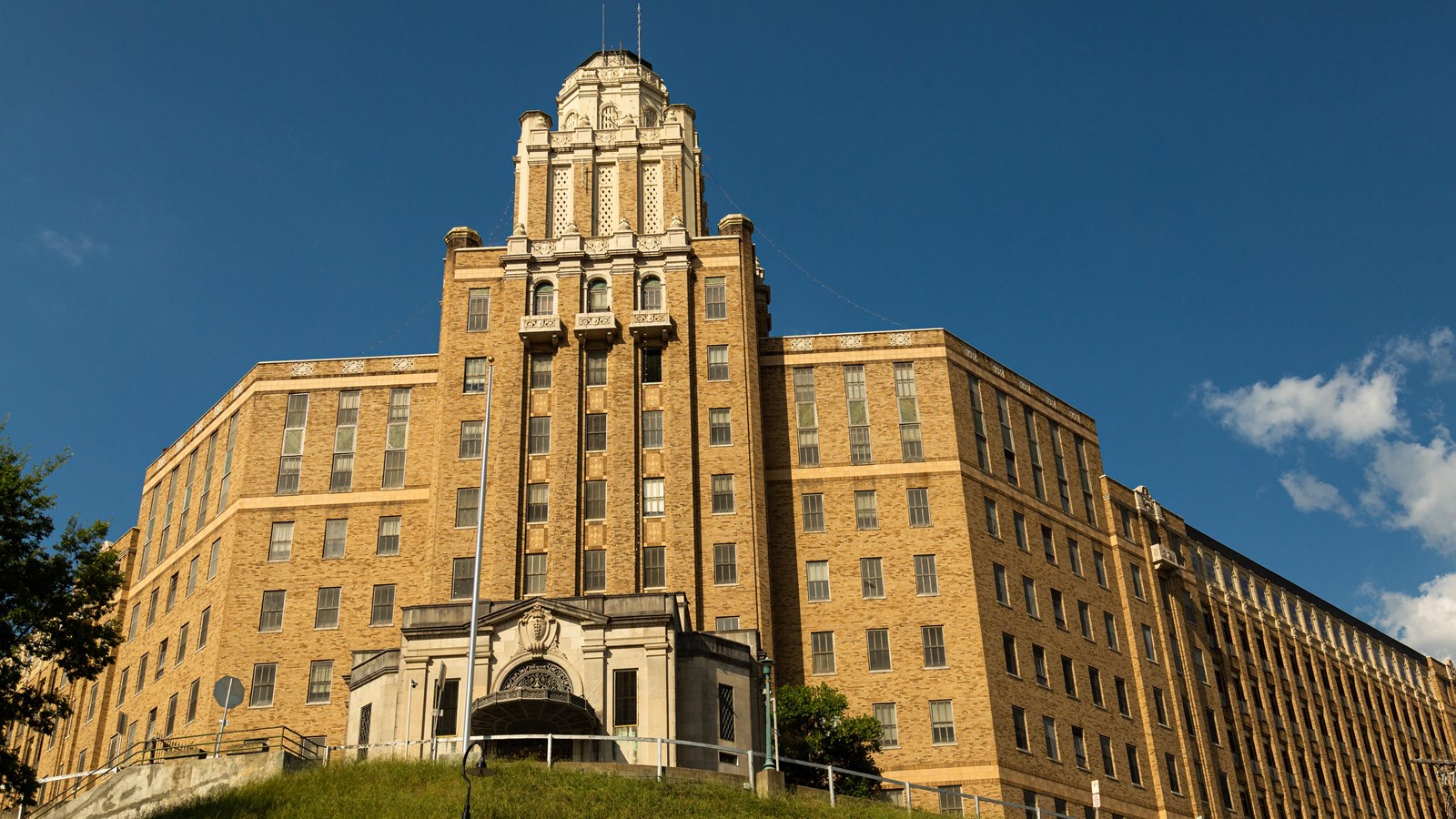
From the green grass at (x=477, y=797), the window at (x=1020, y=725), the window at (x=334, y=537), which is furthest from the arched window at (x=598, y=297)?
the green grass at (x=477, y=797)

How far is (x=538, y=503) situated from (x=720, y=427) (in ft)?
29.6

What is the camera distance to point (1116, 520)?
77000 mm

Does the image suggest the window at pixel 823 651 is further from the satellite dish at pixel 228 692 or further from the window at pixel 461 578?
the satellite dish at pixel 228 692

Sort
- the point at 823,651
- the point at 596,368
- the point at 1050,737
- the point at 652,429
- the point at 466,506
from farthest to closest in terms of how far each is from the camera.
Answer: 1. the point at 596,368
2. the point at 652,429
3. the point at 466,506
4. the point at 1050,737
5. the point at 823,651

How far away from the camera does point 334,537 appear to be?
68312mm

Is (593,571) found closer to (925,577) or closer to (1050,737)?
(925,577)

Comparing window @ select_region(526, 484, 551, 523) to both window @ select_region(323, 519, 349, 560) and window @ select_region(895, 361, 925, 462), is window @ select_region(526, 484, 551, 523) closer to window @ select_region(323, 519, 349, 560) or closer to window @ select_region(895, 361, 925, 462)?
window @ select_region(323, 519, 349, 560)

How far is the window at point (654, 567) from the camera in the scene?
210ft

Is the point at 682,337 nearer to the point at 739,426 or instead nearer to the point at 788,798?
the point at 739,426

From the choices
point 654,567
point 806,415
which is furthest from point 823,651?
point 806,415

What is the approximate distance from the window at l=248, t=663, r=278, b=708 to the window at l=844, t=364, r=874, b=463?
90.6 feet

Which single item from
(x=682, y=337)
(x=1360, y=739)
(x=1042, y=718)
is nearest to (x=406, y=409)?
(x=682, y=337)

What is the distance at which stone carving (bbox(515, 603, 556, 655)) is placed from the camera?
5034 centimetres

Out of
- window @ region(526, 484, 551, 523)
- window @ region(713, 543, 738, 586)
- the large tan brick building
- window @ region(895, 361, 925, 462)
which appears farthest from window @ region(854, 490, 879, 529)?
window @ region(526, 484, 551, 523)
